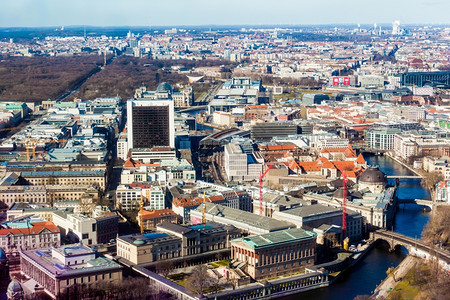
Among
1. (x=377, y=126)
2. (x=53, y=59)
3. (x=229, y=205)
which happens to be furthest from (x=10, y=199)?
(x=53, y=59)

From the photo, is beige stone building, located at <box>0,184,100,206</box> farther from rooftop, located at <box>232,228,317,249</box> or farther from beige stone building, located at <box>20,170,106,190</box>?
rooftop, located at <box>232,228,317,249</box>

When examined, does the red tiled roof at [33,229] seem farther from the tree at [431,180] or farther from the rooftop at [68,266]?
the tree at [431,180]

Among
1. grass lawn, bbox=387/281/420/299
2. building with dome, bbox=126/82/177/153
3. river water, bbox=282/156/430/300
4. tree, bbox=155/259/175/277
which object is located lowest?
river water, bbox=282/156/430/300

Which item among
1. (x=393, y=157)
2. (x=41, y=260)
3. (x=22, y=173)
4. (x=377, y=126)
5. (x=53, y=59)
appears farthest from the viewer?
(x=53, y=59)

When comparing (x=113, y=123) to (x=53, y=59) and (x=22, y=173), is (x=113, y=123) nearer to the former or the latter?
(x=22, y=173)

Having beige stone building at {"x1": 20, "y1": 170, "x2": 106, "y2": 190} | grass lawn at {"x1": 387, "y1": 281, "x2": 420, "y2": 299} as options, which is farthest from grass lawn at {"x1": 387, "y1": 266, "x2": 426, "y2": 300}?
beige stone building at {"x1": 20, "y1": 170, "x2": 106, "y2": 190}

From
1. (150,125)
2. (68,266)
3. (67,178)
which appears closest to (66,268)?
(68,266)
